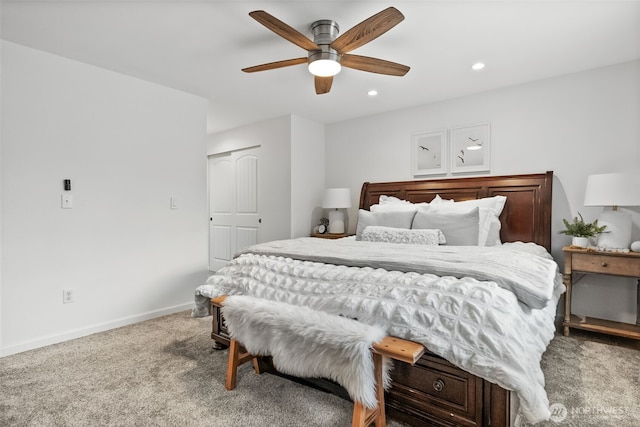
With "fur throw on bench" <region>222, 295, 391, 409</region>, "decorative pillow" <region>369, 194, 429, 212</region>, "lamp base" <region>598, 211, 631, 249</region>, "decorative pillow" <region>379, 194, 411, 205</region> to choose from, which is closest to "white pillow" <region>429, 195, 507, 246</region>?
"decorative pillow" <region>369, 194, 429, 212</region>

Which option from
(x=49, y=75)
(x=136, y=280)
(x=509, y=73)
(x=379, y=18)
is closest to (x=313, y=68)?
(x=379, y=18)

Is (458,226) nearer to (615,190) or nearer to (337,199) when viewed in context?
(615,190)

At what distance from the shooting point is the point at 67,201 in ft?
8.99

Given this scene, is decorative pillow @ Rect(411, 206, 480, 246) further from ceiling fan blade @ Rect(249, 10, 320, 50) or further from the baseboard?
the baseboard

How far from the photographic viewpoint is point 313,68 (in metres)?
2.37

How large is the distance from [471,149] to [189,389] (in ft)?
11.2

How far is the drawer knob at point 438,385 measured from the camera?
151 cm

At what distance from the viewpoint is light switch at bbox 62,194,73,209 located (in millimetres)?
2723

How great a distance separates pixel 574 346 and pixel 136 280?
3809 millimetres

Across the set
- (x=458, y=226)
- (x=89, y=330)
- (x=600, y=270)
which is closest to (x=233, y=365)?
(x=89, y=330)

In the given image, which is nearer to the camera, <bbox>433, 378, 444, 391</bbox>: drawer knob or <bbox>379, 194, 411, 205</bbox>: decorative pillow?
<bbox>433, 378, 444, 391</bbox>: drawer knob

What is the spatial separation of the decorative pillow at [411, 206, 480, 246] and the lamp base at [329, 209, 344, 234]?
1.49 metres

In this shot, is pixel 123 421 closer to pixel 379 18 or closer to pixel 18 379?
pixel 18 379

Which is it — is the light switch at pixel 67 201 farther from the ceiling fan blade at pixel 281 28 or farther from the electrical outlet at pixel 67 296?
the ceiling fan blade at pixel 281 28
